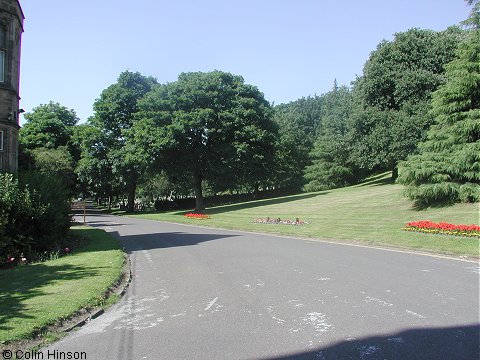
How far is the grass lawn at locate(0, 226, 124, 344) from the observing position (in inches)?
254

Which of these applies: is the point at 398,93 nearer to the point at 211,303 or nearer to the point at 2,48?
the point at 2,48

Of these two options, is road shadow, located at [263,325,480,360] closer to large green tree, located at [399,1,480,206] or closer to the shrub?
the shrub

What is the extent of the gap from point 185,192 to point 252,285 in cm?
6519

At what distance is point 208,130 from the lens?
137ft

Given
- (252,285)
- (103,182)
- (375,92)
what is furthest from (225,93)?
(252,285)

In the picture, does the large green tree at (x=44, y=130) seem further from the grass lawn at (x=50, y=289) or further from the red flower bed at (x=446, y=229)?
the red flower bed at (x=446, y=229)

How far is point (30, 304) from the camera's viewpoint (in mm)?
7543

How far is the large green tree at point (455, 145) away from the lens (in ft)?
78.0

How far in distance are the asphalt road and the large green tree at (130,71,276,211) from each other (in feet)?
97.4

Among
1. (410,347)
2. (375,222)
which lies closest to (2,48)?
(410,347)

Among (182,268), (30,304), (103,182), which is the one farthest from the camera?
(103,182)

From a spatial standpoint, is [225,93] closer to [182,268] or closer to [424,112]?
[424,112]

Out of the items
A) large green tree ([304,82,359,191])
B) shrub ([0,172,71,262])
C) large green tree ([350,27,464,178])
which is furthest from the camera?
large green tree ([304,82,359,191])

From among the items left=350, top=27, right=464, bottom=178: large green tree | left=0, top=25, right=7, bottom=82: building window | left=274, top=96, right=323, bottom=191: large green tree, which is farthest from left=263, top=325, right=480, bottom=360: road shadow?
left=274, top=96, right=323, bottom=191: large green tree
